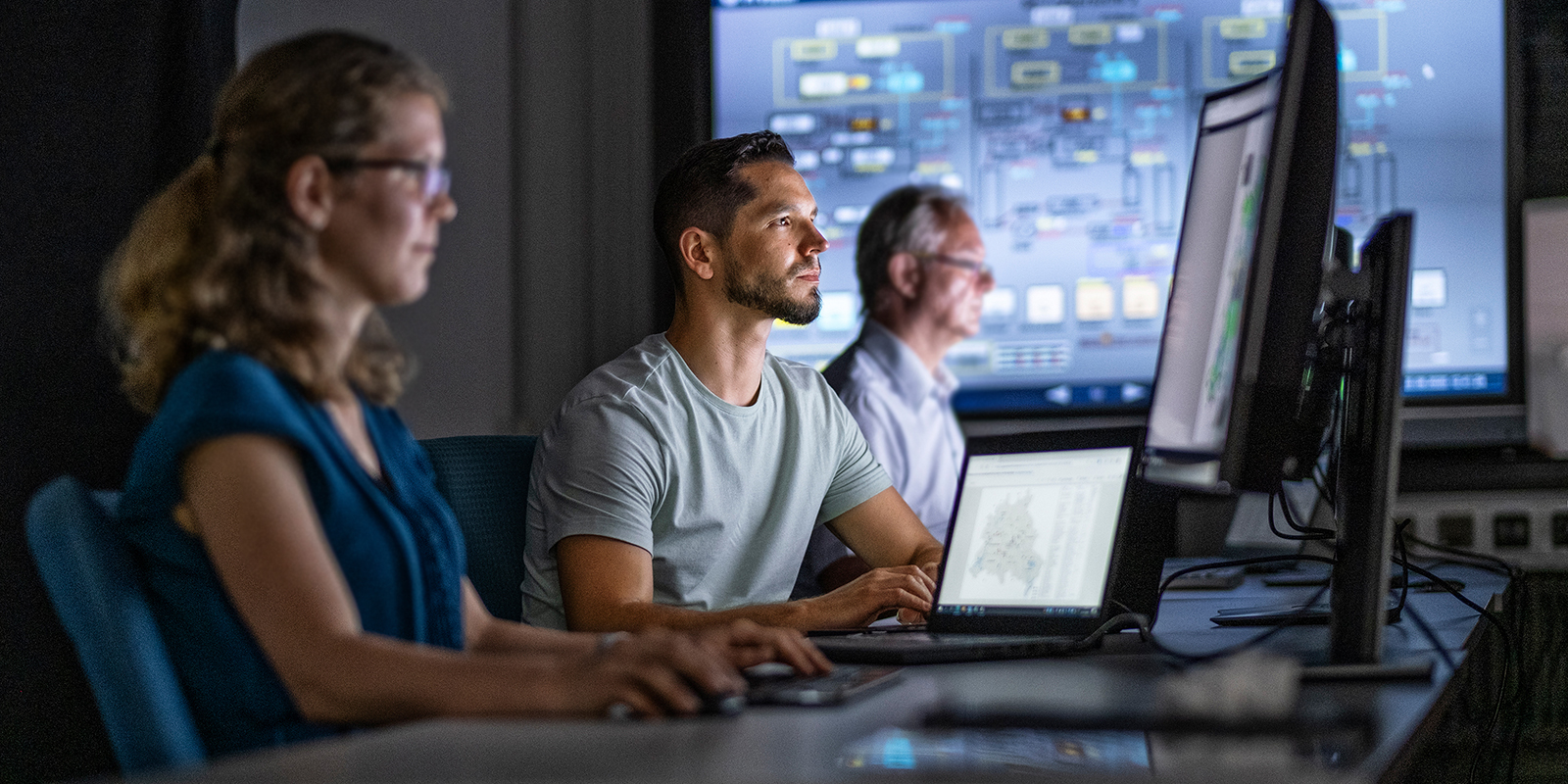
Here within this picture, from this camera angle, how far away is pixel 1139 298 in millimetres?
2742

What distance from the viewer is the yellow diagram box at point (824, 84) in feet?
9.42

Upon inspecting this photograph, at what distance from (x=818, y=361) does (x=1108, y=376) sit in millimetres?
627

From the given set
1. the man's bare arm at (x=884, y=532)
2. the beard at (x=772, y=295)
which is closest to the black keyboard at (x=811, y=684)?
the man's bare arm at (x=884, y=532)

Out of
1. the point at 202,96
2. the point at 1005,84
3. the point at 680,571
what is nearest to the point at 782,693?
the point at 680,571

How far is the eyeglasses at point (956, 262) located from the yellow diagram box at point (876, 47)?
1.56ft

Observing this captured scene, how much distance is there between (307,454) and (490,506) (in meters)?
0.71

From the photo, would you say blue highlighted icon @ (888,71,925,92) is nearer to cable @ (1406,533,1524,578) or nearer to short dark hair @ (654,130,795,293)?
short dark hair @ (654,130,795,293)

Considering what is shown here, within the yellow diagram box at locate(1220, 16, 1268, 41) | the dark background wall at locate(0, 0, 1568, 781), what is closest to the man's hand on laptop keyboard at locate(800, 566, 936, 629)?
the dark background wall at locate(0, 0, 1568, 781)

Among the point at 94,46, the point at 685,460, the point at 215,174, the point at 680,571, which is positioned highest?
the point at 94,46

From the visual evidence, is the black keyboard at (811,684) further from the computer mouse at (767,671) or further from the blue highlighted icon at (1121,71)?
Result: the blue highlighted icon at (1121,71)

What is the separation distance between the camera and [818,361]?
2887mm

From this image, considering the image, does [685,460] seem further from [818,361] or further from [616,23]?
[616,23]

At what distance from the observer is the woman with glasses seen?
0.84 meters

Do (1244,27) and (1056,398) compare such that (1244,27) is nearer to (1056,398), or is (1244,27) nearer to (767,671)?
(1056,398)
